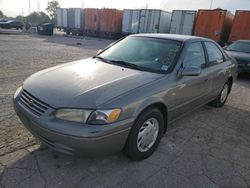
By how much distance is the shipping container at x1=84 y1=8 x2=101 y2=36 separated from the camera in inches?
1220

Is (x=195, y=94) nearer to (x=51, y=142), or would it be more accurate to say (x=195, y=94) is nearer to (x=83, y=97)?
(x=83, y=97)

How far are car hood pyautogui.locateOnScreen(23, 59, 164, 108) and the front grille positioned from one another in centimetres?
5

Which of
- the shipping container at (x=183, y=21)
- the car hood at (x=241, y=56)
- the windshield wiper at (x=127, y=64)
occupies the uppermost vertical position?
the shipping container at (x=183, y=21)

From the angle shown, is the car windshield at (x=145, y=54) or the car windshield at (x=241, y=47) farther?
the car windshield at (x=241, y=47)

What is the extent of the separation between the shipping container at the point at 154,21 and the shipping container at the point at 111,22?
4.61 metres

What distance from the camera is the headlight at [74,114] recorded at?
2350mm

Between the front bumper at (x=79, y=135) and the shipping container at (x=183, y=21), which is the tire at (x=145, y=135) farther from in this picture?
the shipping container at (x=183, y=21)

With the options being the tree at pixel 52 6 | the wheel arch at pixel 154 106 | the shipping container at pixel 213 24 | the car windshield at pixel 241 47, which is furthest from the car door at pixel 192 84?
the tree at pixel 52 6

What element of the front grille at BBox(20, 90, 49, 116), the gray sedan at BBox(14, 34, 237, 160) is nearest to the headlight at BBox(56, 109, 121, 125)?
the gray sedan at BBox(14, 34, 237, 160)

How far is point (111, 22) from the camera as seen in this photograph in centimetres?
2934

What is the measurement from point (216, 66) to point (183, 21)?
60.7 ft

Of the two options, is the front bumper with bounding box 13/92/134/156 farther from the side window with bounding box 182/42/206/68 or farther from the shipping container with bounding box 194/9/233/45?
the shipping container with bounding box 194/9/233/45

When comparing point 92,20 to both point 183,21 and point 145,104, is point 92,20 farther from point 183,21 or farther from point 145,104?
point 145,104

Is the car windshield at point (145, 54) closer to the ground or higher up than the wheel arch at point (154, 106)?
higher up
